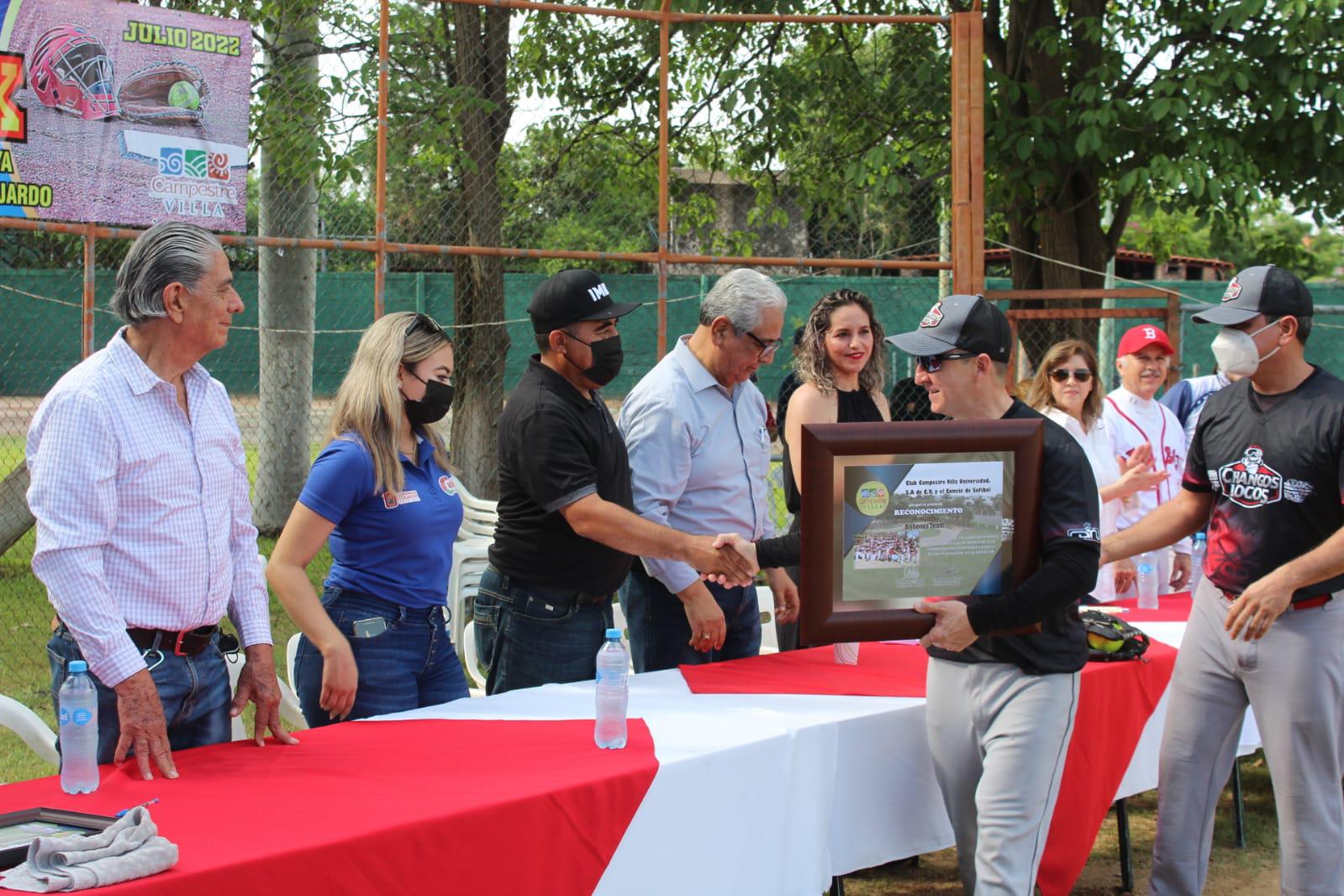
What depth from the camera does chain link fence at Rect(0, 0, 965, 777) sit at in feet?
22.1

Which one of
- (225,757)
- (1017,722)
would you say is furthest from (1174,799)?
(225,757)

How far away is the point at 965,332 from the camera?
10.1ft

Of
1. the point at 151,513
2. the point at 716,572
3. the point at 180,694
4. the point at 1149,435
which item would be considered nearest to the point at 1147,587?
the point at 1149,435

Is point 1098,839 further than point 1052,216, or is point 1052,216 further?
point 1052,216

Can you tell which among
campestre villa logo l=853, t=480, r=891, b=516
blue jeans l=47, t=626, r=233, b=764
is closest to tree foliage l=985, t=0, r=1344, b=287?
campestre villa logo l=853, t=480, r=891, b=516

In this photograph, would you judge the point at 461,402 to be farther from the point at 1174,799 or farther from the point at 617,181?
the point at 1174,799

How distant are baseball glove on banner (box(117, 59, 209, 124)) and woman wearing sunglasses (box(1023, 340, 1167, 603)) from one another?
154 inches

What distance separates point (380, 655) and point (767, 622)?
8.98 feet

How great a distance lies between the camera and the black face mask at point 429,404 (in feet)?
11.6

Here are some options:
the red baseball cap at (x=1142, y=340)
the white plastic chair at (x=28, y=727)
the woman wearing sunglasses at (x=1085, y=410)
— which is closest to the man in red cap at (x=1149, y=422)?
the red baseball cap at (x=1142, y=340)

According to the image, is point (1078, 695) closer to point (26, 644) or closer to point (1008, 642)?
point (1008, 642)

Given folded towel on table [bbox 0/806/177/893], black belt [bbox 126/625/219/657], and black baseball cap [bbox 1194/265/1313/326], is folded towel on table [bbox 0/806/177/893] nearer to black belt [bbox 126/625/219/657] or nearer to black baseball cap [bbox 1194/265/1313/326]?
black belt [bbox 126/625/219/657]

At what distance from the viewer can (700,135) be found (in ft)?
24.2

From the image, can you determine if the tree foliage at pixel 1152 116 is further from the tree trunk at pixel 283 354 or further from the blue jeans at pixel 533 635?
the blue jeans at pixel 533 635
